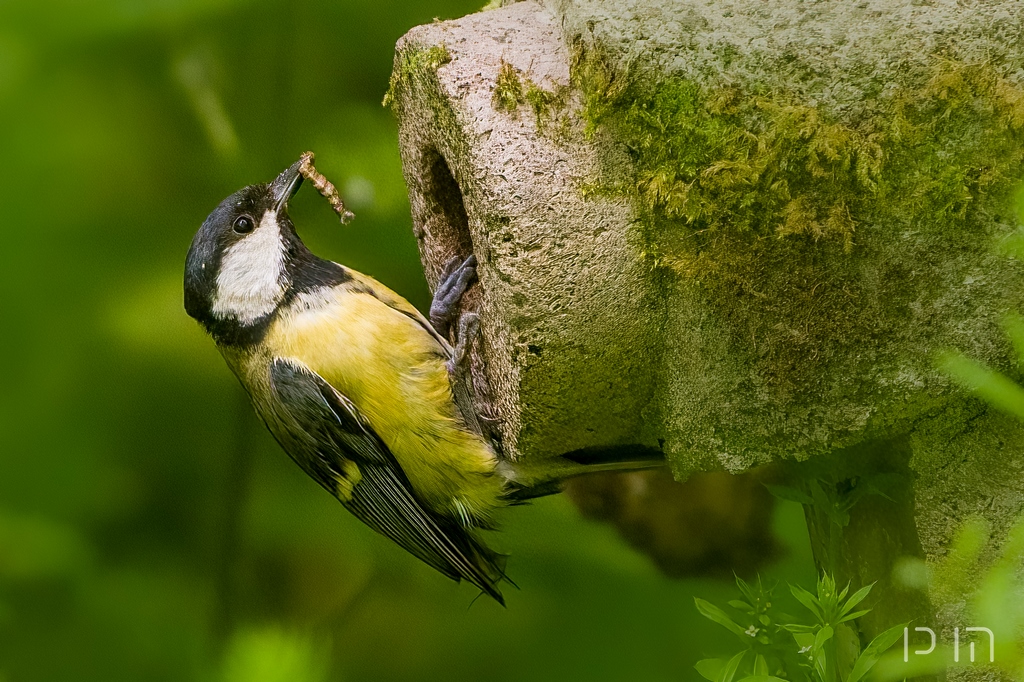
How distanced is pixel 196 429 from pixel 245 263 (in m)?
0.69

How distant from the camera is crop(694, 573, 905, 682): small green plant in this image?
107 centimetres

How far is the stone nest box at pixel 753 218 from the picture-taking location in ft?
2.97

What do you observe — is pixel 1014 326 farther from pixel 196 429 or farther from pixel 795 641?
pixel 196 429

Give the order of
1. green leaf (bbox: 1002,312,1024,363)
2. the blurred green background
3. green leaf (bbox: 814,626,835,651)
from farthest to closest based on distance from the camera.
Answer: the blurred green background
green leaf (bbox: 814,626,835,651)
green leaf (bbox: 1002,312,1024,363)

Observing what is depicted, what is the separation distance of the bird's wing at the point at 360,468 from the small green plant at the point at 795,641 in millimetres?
464

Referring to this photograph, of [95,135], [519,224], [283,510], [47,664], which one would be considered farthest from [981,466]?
[47,664]

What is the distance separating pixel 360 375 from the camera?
1371mm

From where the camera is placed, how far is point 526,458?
1273mm

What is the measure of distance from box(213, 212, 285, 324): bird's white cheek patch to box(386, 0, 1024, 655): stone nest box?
17.2 inches

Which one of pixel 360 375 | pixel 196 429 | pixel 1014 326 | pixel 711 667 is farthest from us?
pixel 196 429

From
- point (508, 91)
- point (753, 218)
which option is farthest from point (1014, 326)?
point (508, 91)

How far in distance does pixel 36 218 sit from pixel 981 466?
1920mm

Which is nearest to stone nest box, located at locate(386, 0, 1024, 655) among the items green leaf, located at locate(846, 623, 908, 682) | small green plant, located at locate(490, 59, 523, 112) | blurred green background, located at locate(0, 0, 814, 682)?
small green plant, located at locate(490, 59, 523, 112)

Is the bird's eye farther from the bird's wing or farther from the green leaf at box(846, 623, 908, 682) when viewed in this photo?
the green leaf at box(846, 623, 908, 682)
